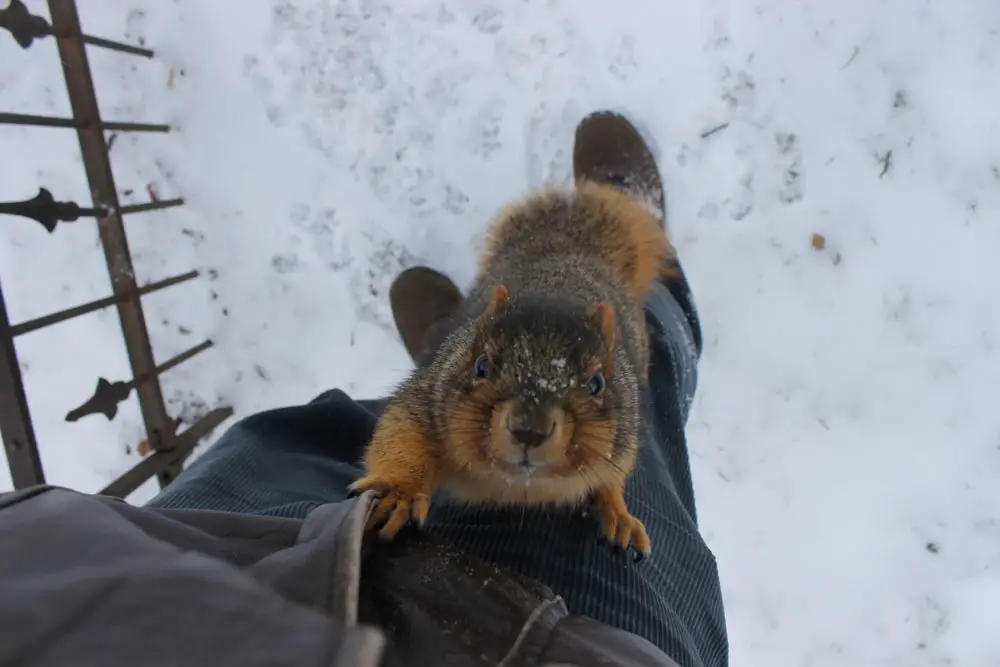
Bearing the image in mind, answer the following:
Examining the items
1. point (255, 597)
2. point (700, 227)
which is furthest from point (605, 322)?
point (700, 227)

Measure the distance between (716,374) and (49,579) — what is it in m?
2.22

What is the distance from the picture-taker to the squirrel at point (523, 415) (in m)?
1.24

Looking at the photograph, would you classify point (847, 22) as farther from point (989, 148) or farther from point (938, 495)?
point (938, 495)

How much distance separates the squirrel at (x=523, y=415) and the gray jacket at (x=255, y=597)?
0.57ft

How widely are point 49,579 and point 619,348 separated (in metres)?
1.21

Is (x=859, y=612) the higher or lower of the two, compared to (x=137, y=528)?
lower

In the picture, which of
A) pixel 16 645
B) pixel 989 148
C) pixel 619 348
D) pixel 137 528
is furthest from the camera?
pixel 989 148

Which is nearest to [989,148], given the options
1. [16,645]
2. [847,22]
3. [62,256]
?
[847,22]

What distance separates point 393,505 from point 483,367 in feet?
0.97

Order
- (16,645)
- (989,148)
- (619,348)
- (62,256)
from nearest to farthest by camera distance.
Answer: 1. (16,645)
2. (619,348)
3. (989,148)
4. (62,256)

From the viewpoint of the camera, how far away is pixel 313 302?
265 centimetres

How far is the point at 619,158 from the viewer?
8.35 feet

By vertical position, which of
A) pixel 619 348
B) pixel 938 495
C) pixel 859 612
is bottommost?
pixel 859 612

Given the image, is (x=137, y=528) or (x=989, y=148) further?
(x=989, y=148)
